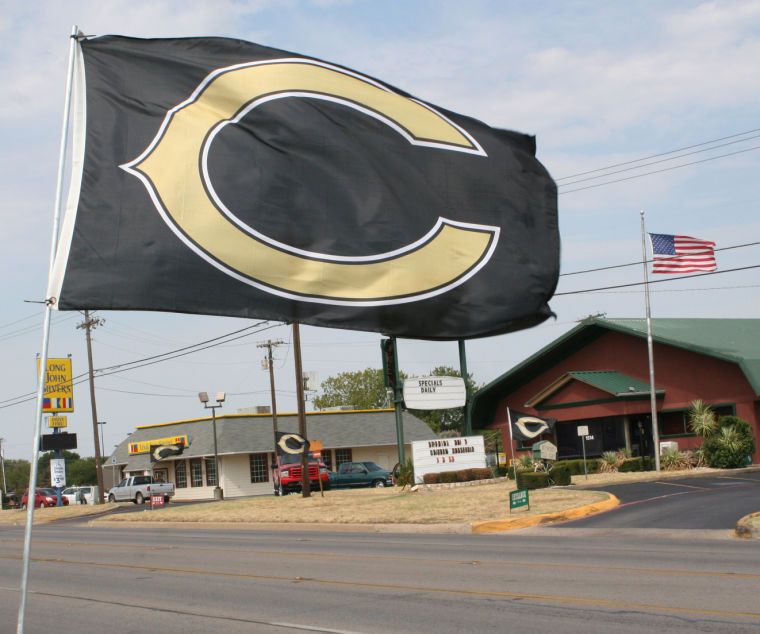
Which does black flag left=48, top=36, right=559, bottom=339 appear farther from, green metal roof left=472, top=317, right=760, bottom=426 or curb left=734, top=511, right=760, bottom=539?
green metal roof left=472, top=317, right=760, bottom=426

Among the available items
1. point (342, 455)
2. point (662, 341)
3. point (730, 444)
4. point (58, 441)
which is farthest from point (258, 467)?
point (730, 444)

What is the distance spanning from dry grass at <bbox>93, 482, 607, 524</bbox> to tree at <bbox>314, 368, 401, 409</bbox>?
67.4 metres

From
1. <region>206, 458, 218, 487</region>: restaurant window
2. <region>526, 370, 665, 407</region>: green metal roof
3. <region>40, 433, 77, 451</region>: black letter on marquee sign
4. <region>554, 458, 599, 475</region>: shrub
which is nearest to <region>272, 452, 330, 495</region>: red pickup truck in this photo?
<region>526, 370, 665, 407</region>: green metal roof

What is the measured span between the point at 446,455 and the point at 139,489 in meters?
25.6

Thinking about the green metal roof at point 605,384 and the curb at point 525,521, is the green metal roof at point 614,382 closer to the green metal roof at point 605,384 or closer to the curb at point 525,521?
the green metal roof at point 605,384

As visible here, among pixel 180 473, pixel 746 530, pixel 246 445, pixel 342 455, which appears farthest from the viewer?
pixel 342 455

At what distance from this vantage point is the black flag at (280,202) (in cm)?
519

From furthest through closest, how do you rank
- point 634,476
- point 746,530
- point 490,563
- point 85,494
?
point 85,494 < point 634,476 < point 746,530 < point 490,563

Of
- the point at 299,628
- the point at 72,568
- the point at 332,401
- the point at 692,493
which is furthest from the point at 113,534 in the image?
the point at 332,401

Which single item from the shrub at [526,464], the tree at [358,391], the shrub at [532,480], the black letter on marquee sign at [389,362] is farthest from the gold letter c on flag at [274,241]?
the tree at [358,391]

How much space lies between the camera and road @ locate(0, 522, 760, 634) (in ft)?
30.4

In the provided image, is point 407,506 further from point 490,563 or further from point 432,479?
point 490,563

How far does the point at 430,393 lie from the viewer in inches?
1411

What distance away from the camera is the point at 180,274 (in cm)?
523
